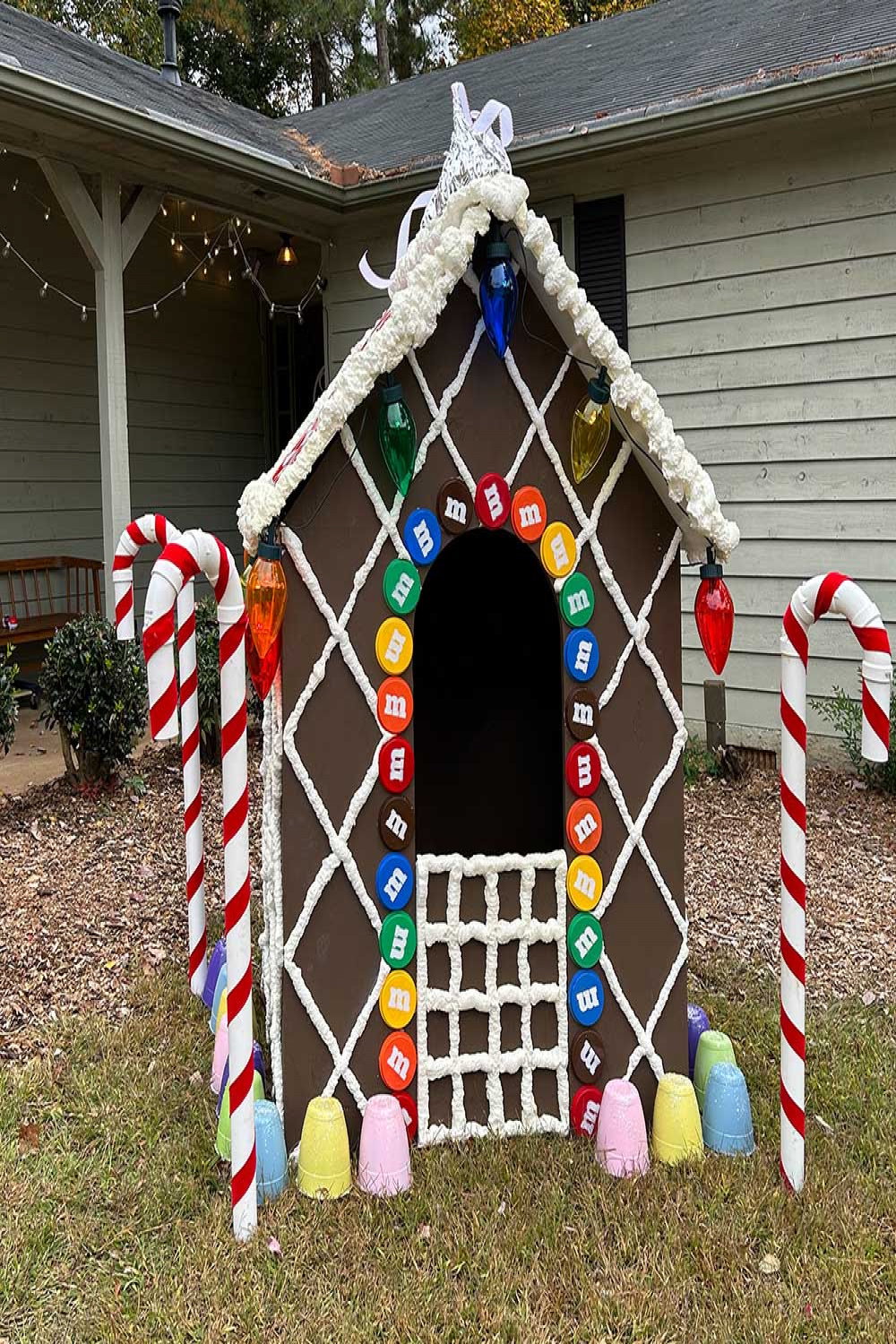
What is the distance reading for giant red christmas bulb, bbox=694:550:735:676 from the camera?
2.53 metres

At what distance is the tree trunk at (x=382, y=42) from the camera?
20797 mm

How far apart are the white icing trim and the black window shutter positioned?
16.5ft

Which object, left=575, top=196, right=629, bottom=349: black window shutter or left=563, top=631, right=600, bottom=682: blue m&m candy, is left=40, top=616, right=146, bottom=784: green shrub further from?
left=575, top=196, right=629, bottom=349: black window shutter

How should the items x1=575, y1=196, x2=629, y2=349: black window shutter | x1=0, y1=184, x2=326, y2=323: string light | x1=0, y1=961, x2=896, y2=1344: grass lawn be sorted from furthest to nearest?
x1=0, y1=184, x2=326, y2=323: string light → x1=575, y1=196, x2=629, y2=349: black window shutter → x1=0, y1=961, x2=896, y2=1344: grass lawn

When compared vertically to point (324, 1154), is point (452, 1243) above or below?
below

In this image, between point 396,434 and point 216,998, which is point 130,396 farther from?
point 396,434

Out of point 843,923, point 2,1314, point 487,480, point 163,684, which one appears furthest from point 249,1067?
point 843,923

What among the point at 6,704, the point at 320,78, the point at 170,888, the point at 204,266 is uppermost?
the point at 320,78

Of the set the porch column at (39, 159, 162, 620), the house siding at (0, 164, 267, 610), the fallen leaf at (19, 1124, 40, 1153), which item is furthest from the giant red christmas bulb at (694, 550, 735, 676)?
the house siding at (0, 164, 267, 610)

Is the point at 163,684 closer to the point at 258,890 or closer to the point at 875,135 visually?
the point at 258,890

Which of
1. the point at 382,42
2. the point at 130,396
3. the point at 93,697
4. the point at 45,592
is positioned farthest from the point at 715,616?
the point at 382,42

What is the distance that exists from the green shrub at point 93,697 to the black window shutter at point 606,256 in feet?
12.2

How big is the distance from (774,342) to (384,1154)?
17.5ft

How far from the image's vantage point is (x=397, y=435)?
7.87ft
